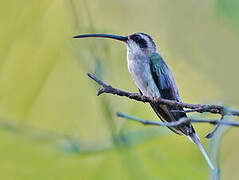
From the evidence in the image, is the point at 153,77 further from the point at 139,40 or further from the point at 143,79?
the point at 139,40

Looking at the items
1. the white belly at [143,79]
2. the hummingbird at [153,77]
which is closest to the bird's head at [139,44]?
the hummingbird at [153,77]

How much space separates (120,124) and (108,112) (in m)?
0.32

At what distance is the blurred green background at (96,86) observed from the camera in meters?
2.44

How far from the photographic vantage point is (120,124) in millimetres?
2717

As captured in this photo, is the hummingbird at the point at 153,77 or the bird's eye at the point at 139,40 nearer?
the hummingbird at the point at 153,77

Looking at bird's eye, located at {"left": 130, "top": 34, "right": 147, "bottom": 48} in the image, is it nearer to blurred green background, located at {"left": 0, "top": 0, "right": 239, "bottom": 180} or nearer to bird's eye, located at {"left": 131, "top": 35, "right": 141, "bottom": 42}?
bird's eye, located at {"left": 131, "top": 35, "right": 141, "bottom": 42}

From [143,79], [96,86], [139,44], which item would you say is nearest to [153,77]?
[143,79]

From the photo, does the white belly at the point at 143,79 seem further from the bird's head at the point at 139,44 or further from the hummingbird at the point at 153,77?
the bird's head at the point at 139,44

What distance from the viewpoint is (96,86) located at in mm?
2594

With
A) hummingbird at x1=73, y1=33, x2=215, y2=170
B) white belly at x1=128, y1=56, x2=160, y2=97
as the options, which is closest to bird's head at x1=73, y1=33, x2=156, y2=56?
hummingbird at x1=73, y1=33, x2=215, y2=170

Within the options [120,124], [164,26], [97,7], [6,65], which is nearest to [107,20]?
[97,7]

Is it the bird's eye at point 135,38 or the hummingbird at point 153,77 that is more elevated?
the bird's eye at point 135,38

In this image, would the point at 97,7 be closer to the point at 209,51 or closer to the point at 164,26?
the point at 164,26

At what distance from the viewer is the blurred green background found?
96.2 inches
